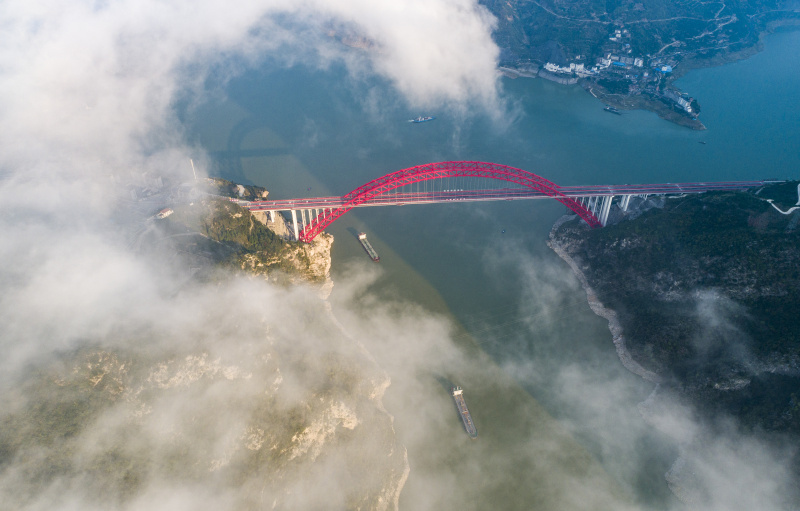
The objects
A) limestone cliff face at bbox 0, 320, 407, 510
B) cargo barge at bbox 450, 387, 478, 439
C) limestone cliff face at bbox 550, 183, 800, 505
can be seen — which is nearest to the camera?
limestone cliff face at bbox 0, 320, 407, 510

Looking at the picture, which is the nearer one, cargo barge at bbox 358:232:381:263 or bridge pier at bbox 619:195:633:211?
cargo barge at bbox 358:232:381:263

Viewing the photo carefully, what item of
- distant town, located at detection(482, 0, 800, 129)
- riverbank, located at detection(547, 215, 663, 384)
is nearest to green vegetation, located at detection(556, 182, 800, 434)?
riverbank, located at detection(547, 215, 663, 384)

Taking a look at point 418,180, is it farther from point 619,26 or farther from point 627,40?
point 619,26

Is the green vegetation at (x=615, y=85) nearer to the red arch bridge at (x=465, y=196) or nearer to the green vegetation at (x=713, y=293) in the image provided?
the red arch bridge at (x=465, y=196)

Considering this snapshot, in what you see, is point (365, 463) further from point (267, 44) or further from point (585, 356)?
point (267, 44)

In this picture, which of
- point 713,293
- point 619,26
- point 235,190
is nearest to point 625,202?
point 713,293

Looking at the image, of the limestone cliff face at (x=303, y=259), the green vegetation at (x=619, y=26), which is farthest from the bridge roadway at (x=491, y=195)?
the green vegetation at (x=619, y=26)

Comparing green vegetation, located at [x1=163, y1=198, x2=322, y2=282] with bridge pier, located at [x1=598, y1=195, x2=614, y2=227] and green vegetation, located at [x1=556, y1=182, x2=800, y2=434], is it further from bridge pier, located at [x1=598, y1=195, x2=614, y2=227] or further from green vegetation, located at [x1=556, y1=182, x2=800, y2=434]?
bridge pier, located at [x1=598, y1=195, x2=614, y2=227]
